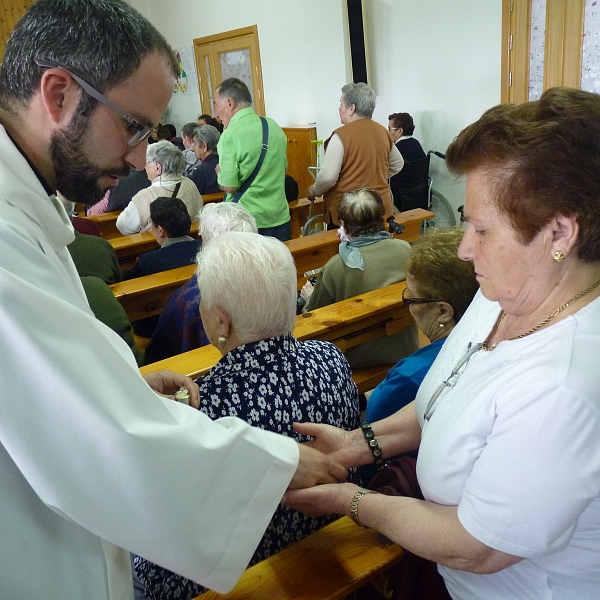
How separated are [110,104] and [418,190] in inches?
193

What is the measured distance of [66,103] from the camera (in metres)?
0.97

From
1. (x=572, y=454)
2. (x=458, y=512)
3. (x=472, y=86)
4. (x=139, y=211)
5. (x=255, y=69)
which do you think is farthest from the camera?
(x=255, y=69)

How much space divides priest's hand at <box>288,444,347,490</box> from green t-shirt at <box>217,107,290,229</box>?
9.96 feet

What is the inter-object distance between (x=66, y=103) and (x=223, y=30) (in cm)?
785

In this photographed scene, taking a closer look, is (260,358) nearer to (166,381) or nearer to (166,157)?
(166,381)

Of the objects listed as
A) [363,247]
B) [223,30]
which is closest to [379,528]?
[363,247]

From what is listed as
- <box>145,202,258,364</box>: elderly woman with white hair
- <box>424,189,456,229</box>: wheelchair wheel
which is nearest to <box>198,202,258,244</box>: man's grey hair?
<box>145,202,258,364</box>: elderly woman with white hair

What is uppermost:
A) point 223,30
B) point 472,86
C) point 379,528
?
point 223,30

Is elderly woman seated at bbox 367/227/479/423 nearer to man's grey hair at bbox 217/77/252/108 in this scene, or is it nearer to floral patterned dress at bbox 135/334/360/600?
floral patterned dress at bbox 135/334/360/600

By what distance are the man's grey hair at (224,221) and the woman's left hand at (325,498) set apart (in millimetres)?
1443

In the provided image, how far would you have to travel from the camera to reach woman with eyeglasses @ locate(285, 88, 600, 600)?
33.4 inches

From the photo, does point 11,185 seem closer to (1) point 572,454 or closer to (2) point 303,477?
(2) point 303,477

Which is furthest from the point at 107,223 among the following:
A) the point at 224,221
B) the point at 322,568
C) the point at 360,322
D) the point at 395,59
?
the point at 322,568

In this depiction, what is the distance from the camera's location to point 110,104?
0.99 m
